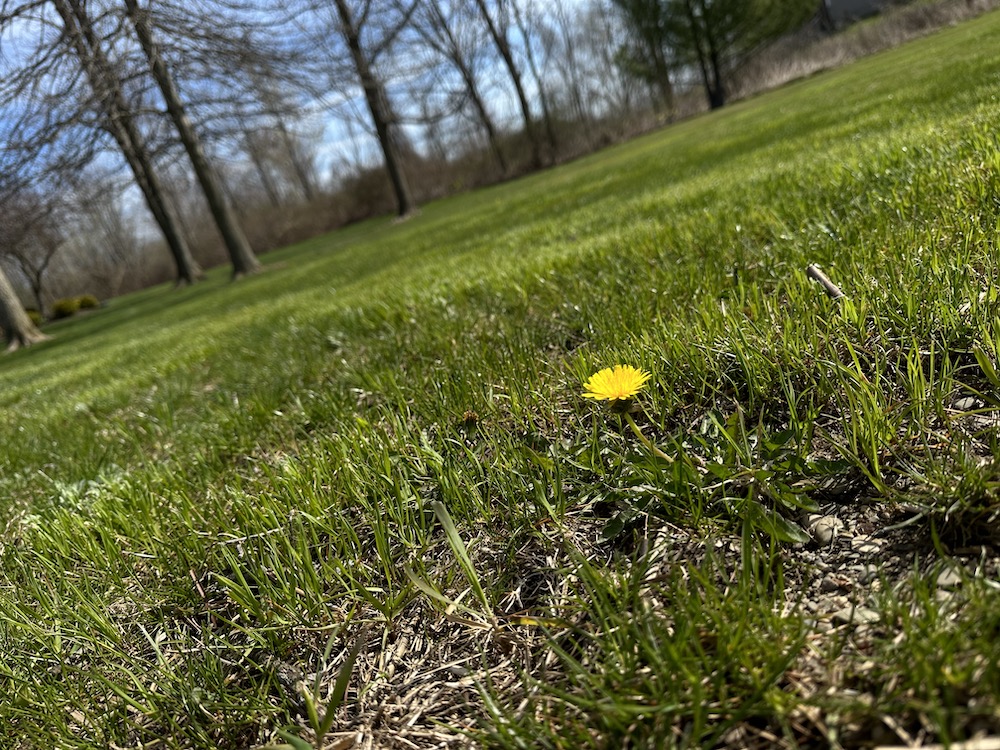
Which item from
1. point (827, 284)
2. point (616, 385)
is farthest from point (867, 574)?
point (827, 284)

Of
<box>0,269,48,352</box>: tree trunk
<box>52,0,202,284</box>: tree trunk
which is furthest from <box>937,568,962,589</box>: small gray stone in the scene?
<box>0,269,48,352</box>: tree trunk

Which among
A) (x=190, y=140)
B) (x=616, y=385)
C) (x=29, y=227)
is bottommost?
(x=616, y=385)

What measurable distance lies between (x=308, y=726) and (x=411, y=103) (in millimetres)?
29003

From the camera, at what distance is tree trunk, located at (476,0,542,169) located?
86.8 feet

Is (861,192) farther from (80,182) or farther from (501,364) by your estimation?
(80,182)

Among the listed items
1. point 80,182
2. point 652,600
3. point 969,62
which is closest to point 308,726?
point 652,600

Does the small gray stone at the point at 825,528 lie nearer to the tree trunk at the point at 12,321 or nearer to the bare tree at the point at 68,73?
the bare tree at the point at 68,73

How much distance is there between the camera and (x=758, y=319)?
1.60 meters

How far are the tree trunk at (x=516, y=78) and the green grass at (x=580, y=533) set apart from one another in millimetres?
28985

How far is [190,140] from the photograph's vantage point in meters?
14.6

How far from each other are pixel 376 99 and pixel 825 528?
23057 millimetres

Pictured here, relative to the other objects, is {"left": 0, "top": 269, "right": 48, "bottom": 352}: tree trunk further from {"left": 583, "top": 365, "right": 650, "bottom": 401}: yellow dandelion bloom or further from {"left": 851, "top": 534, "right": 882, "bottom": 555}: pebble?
{"left": 851, "top": 534, "right": 882, "bottom": 555}: pebble

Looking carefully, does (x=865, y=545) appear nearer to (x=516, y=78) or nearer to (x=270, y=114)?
(x=270, y=114)

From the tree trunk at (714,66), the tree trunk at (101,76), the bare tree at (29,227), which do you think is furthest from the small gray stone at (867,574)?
the tree trunk at (714,66)
